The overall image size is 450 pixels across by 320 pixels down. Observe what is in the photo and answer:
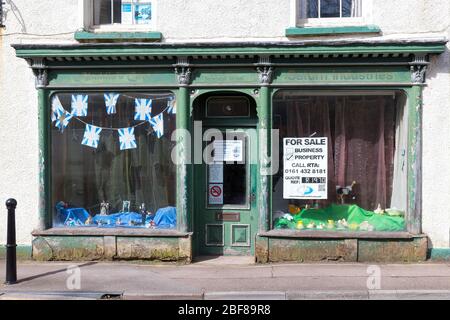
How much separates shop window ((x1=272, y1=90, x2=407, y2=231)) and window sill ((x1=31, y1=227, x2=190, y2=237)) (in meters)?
1.84

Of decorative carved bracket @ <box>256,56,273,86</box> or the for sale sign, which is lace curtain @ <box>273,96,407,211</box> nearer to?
the for sale sign

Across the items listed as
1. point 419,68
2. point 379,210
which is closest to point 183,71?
point 419,68

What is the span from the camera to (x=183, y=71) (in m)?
9.84

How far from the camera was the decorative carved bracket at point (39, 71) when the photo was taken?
392 inches

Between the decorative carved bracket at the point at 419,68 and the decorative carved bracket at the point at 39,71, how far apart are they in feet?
20.2

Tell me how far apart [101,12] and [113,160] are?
8.68 ft

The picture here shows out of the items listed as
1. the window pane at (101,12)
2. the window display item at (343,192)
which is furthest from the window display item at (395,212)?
the window pane at (101,12)

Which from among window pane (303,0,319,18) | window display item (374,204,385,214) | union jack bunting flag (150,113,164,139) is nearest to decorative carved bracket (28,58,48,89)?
union jack bunting flag (150,113,164,139)

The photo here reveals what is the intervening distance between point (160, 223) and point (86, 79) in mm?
2808

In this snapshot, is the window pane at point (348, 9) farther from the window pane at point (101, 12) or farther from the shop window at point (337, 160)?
the window pane at point (101, 12)

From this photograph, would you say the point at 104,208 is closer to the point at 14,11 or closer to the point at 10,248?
the point at 10,248

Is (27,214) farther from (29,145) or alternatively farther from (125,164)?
(125,164)

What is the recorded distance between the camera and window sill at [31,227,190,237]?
9875 millimetres

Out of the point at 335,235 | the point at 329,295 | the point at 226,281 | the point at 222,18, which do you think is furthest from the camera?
the point at 222,18
